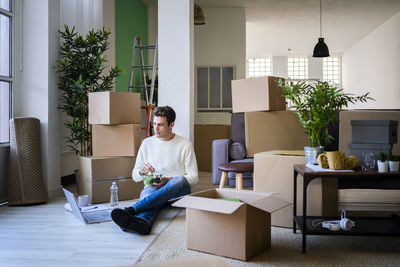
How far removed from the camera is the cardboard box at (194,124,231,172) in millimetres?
5898

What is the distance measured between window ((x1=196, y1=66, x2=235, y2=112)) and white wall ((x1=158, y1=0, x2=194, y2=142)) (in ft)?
12.1

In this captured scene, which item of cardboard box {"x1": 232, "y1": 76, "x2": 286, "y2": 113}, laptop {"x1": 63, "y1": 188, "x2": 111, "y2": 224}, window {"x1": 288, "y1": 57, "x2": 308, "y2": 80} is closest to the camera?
laptop {"x1": 63, "y1": 188, "x2": 111, "y2": 224}

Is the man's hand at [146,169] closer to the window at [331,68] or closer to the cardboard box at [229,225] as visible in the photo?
the cardboard box at [229,225]

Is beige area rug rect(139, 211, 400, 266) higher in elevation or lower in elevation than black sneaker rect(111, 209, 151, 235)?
lower

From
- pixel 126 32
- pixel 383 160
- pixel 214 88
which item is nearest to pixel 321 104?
pixel 383 160

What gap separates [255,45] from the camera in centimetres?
1170

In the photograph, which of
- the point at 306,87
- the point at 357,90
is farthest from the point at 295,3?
the point at 306,87

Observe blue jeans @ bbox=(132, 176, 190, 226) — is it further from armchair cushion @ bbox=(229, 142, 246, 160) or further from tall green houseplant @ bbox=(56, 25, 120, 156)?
tall green houseplant @ bbox=(56, 25, 120, 156)

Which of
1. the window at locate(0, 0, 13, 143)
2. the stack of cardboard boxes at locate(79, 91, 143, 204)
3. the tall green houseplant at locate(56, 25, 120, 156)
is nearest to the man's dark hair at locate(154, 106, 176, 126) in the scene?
the stack of cardboard boxes at locate(79, 91, 143, 204)

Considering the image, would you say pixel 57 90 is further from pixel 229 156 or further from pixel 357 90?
pixel 357 90

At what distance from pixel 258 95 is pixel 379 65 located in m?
6.52

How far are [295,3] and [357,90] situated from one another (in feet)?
15.7

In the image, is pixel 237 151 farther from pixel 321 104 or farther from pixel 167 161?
pixel 321 104

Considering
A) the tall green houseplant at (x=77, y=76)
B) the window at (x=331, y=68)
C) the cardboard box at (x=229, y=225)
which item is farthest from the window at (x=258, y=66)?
the cardboard box at (x=229, y=225)
